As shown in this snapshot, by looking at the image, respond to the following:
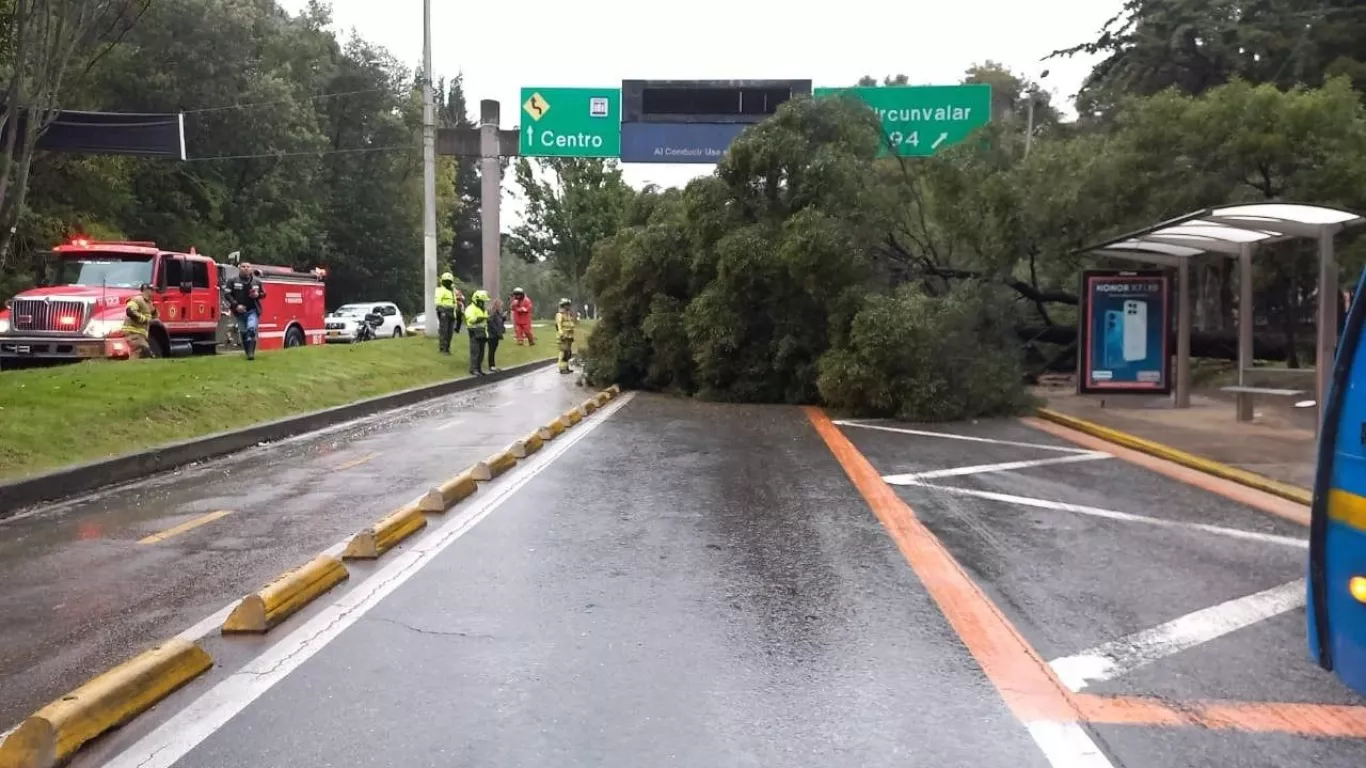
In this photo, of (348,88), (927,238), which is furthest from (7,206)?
(348,88)

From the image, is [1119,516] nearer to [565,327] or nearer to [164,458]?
[164,458]

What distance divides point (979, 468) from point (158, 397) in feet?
31.6

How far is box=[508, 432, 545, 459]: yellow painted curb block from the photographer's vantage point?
39.0 feet

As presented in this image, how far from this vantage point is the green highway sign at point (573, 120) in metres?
25.2

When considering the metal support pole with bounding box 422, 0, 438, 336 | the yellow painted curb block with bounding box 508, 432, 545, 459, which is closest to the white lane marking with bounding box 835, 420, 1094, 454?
the yellow painted curb block with bounding box 508, 432, 545, 459

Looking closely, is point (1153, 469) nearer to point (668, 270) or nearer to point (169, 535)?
point (169, 535)

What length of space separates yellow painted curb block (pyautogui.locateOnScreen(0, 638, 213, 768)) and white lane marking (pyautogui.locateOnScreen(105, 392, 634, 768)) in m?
0.18

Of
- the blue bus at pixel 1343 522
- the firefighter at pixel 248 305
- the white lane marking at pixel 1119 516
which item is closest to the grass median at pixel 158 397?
the firefighter at pixel 248 305

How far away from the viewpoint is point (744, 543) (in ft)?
25.8

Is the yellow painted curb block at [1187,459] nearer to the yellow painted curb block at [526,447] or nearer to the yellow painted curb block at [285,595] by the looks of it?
the yellow painted curb block at [285,595]

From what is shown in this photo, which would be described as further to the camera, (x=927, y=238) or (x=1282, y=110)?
(x=927, y=238)

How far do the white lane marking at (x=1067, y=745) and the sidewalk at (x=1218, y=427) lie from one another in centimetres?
630

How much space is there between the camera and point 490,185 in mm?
27812

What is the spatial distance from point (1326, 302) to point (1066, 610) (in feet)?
27.3
